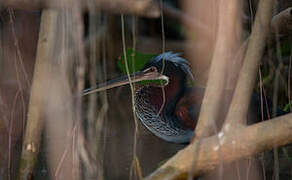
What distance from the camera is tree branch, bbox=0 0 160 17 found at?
2.33 meters

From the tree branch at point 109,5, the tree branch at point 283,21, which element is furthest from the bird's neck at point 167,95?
the tree branch at point 109,5

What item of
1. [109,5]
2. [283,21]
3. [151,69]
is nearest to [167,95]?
[151,69]

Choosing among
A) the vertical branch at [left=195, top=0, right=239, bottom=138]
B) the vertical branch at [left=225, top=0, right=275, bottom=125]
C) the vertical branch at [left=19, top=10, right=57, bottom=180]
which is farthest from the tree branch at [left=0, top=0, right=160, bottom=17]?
the vertical branch at [left=225, top=0, right=275, bottom=125]

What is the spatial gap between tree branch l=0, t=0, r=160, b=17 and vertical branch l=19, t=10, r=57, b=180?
11.7 inches

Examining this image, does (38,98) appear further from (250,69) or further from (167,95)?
(250,69)

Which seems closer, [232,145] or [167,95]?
[232,145]

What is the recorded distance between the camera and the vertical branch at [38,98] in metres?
2.75

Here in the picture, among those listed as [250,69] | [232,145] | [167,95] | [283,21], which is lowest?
[232,145]

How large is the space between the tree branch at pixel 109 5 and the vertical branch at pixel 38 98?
0.30 m

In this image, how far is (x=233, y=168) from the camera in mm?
3246

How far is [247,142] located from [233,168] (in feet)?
4.19

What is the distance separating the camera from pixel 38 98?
2.79 m

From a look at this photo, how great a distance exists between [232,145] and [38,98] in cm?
131

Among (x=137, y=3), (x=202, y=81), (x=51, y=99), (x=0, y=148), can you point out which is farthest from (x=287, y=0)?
(x=0, y=148)
